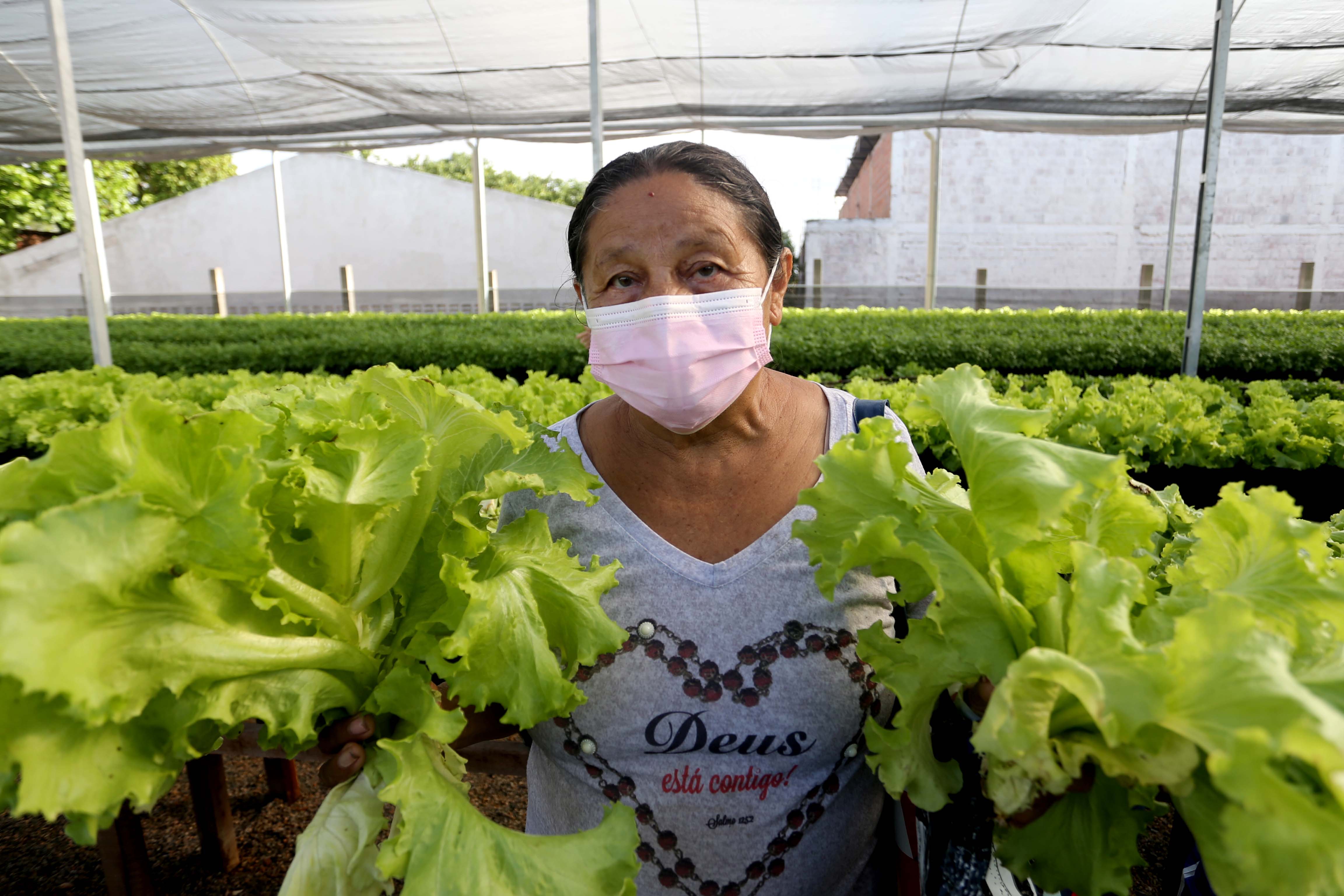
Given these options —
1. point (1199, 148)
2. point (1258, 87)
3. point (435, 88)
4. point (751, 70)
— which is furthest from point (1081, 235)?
point (435, 88)

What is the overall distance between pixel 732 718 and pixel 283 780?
9.47 feet

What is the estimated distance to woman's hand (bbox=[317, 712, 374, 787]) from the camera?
1.22 m

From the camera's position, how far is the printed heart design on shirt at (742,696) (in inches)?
62.0

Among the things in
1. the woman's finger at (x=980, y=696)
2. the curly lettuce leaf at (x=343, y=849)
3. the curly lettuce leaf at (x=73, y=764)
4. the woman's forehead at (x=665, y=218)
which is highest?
the woman's forehead at (x=665, y=218)

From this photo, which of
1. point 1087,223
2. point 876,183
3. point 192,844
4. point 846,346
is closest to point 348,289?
point 876,183

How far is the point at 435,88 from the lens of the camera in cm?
1145

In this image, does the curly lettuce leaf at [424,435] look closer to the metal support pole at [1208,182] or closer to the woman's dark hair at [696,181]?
the woman's dark hair at [696,181]

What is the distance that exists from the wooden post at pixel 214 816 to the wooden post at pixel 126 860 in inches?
11.6

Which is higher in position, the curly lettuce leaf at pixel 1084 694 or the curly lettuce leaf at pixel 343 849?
the curly lettuce leaf at pixel 1084 694

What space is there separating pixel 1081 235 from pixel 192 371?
24.8 metres

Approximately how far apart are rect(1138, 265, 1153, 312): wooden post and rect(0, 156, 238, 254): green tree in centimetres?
2454

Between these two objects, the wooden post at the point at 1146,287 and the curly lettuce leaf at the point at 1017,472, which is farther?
the wooden post at the point at 1146,287

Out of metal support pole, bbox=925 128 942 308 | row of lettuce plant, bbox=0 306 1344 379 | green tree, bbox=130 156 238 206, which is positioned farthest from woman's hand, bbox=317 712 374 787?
green tree, bbox=130 156 238 206

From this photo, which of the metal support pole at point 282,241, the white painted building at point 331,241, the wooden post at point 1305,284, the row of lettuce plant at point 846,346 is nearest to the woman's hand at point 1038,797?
the row of lettuce plant at point 846,346
